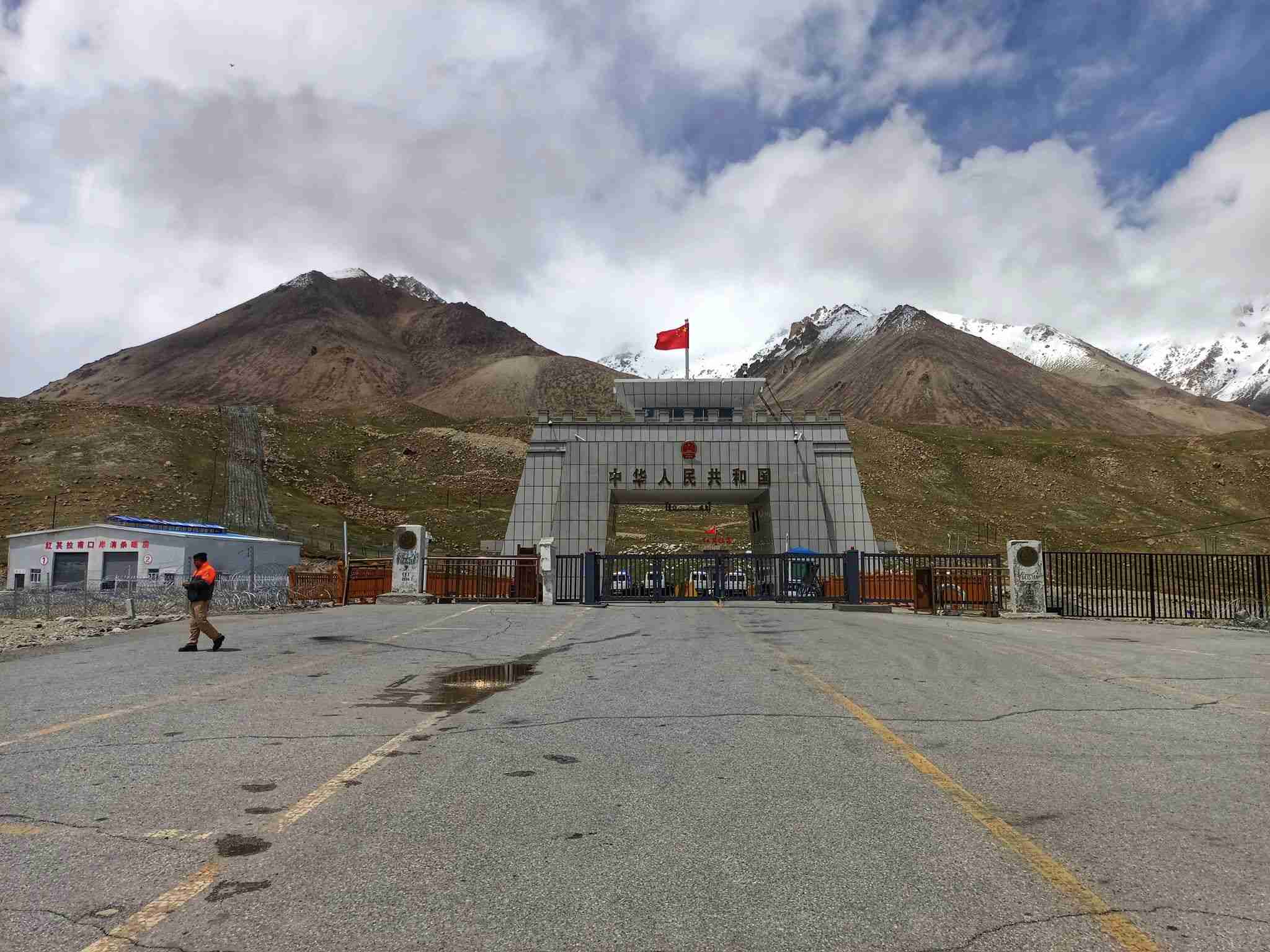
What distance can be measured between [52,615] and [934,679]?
23.3 metres

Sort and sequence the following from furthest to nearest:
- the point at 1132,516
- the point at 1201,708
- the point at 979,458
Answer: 1. the point at 979,458
2. the point at 1132,516
3. the point at 1201,708

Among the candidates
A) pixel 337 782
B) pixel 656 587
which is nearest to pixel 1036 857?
pixel 337 782

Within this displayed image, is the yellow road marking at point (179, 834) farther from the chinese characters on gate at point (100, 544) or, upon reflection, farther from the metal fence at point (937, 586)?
the chinese characters on gate at point (100, 544)

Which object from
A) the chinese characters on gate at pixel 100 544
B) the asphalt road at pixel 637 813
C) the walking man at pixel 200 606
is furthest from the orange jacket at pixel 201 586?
the chinese characters on gate at pixel 100 544

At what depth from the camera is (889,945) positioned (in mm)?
3123

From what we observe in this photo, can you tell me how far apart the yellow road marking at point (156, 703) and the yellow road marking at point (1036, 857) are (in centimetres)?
662

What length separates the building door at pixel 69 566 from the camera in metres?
41.7

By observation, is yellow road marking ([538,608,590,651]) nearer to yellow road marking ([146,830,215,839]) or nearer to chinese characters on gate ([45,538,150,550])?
yellow road marking ([146,830,215,839])

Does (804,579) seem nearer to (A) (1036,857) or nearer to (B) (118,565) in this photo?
(A) (1036,857)

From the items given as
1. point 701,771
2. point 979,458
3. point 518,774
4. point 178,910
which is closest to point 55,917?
point 178,910

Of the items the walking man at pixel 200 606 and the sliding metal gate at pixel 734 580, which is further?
the sliding metal gate at pixel 734 580

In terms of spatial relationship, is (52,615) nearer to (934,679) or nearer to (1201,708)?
(934,679)

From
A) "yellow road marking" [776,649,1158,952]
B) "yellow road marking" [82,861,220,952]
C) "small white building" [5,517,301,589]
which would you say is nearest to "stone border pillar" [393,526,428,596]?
"small white building" [5,517,301,589]

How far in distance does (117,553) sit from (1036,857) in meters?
45.7
